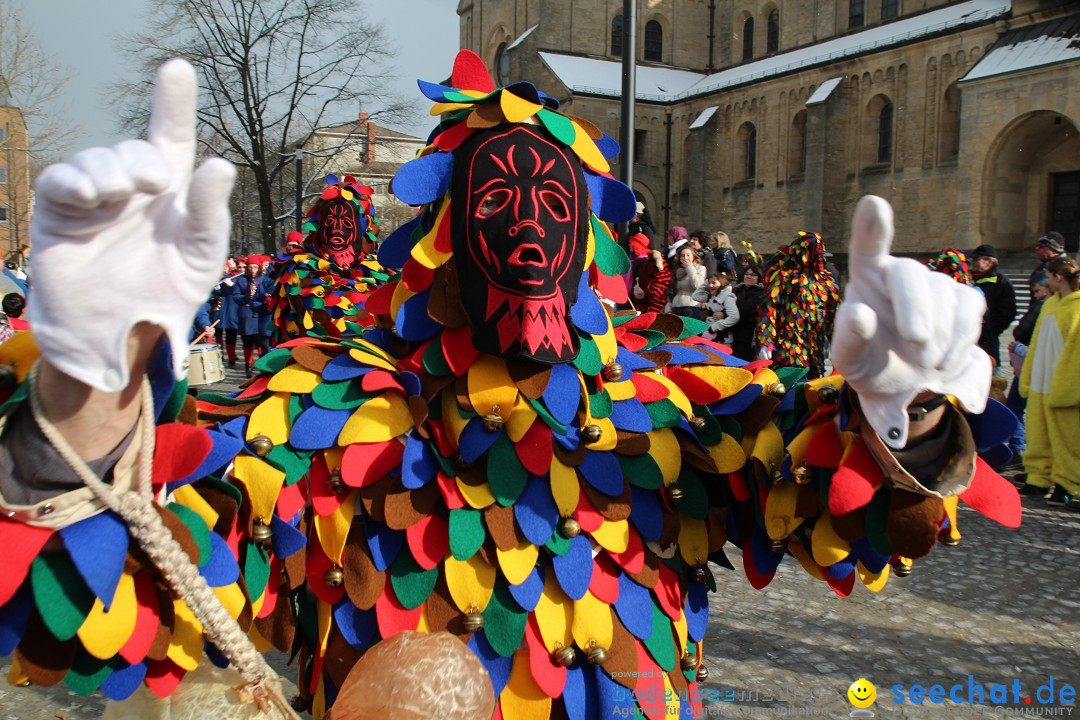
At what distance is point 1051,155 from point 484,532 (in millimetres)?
24433

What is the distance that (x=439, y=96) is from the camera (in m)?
1.79

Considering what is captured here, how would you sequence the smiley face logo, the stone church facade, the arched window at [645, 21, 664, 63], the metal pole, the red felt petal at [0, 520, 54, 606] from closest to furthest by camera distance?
the red felt petal at [0, 520, 54, 606], the smiley face logo, the metal pole, the stone church facade, the arched window at [645, 21, 664, 63]

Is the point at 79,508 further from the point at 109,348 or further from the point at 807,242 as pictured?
the point at 807,242

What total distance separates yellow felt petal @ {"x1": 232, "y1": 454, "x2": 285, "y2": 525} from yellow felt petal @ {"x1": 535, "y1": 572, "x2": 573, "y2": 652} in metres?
0.51

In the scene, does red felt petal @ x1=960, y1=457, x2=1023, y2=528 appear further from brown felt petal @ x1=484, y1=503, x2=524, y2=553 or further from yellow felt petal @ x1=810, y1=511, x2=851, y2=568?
brown felt petal @ x1=484, y1=503, x2=524, y2=553

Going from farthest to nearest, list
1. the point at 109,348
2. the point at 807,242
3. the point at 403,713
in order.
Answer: the point at 807,242
the point at 109,348
the point at 403,713

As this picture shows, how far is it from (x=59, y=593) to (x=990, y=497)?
1419mm

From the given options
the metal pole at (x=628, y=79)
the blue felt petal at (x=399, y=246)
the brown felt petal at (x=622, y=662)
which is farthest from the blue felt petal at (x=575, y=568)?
the metal pole at (x=628, y=79)

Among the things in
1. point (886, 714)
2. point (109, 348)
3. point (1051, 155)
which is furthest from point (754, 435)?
point (1051, 155)

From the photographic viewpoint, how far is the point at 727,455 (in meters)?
1.68

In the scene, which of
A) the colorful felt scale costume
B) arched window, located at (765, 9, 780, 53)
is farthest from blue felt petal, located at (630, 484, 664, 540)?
arched window, located at (765, 9, 780, 53)

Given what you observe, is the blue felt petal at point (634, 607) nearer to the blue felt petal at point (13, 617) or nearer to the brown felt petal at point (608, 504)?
the brown felt petal at point (608, 504)

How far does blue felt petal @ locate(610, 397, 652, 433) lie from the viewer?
5.50 feet

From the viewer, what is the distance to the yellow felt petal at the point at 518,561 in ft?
5.15
